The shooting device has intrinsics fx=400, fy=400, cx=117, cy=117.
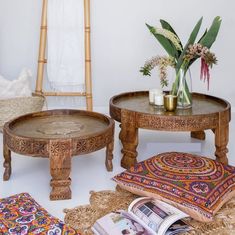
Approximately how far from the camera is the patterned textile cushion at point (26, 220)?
1.48 m

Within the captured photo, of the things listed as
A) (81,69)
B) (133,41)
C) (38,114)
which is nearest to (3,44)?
(81,69)

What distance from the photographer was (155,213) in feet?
5.25

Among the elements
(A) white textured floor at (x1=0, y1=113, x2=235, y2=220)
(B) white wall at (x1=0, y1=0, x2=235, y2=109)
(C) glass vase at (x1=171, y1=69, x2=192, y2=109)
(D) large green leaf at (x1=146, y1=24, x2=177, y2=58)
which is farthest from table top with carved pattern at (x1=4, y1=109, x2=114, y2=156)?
(B) white wall at (x1=0, y1=0, x2=235, y2=109)

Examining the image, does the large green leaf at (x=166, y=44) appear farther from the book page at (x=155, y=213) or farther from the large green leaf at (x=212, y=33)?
the book page at (x=155, y=213)

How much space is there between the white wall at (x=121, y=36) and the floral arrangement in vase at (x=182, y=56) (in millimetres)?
1110

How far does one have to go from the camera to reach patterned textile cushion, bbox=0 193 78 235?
148 cm

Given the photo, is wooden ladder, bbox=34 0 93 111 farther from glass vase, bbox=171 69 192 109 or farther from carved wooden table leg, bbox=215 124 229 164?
carved wooden table leg, bbox=215 124 229 164

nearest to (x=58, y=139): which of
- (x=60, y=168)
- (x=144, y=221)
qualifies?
(x=60, y=168)

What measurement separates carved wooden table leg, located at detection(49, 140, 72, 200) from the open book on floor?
328 mm

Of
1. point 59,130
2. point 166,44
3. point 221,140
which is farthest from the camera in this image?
point 166,44

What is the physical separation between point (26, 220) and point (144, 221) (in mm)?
461

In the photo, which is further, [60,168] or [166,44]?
[166,44]

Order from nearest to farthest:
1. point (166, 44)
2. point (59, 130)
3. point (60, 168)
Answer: point (60, 168) → point (59, 130) → point (166, 44)

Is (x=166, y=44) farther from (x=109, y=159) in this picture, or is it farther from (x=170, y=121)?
(x=109, y=159)
